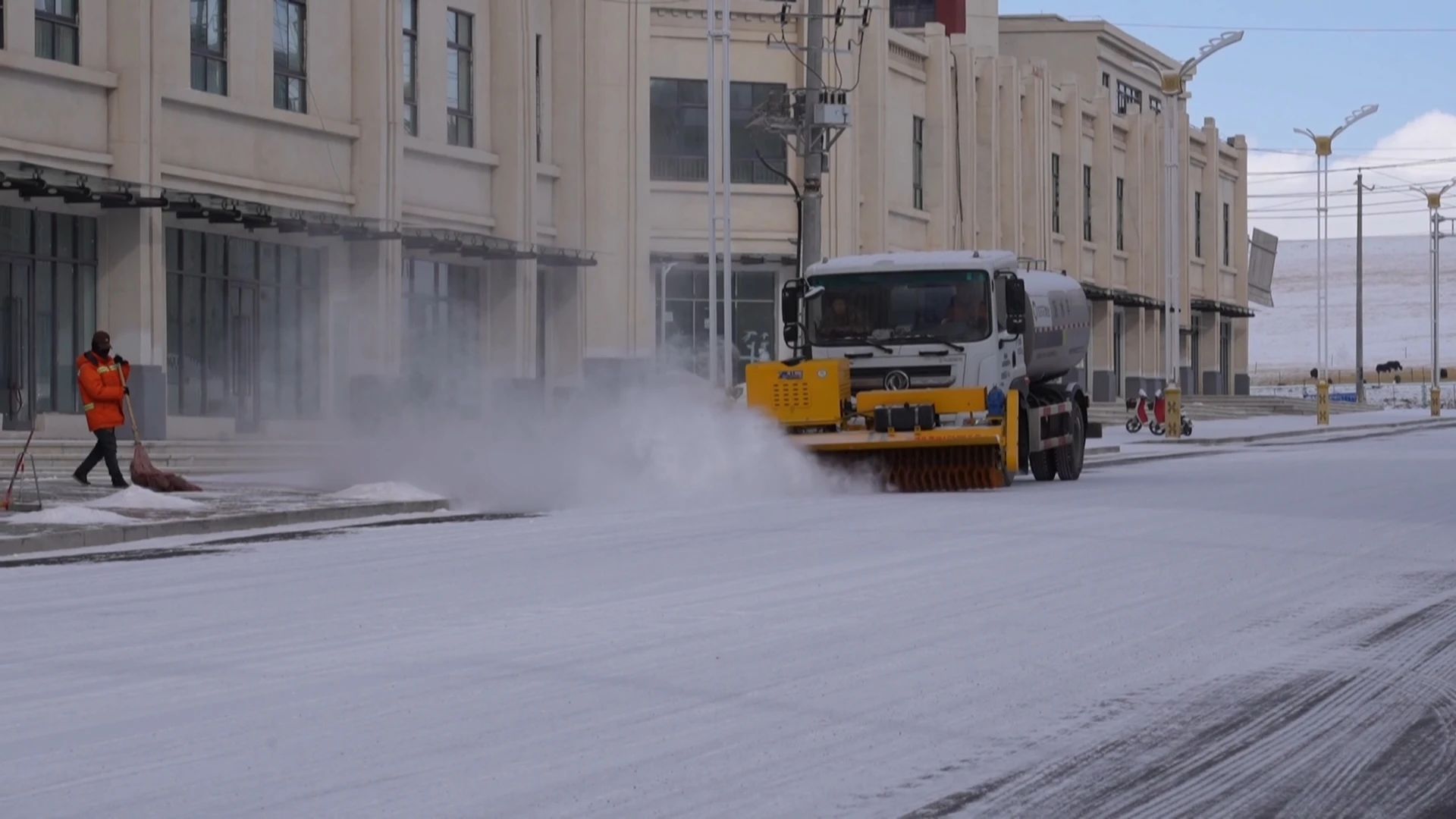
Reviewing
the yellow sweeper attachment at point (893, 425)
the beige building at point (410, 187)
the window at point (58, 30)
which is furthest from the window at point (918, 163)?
the yellow sweeper attachment at point (893, 425)

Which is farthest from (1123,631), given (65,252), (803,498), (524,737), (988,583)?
(65,252)

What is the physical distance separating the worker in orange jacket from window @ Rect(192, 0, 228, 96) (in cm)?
1505

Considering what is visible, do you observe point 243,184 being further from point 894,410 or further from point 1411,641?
point 1411,641

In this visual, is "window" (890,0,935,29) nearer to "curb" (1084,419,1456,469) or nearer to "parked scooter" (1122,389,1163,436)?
"curb" (1084,419,1456,469)

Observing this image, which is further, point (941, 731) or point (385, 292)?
point (385, 292)

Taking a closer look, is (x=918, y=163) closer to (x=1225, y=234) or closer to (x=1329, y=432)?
(x=1329, y=432)

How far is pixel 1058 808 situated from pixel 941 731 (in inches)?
55.9

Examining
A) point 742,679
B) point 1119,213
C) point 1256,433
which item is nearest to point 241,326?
point 1256,433

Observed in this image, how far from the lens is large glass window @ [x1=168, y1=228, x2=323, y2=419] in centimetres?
3834

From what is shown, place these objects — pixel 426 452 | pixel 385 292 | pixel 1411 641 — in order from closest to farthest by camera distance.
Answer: pixel 1411 641 < pixel 426 452 < pixel 385 292

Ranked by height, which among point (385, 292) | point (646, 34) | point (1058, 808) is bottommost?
point (1058, 808)

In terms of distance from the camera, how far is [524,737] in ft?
26.9

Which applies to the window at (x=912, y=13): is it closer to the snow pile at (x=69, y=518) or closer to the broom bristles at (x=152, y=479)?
the broom bristles at (x=152, y=479)

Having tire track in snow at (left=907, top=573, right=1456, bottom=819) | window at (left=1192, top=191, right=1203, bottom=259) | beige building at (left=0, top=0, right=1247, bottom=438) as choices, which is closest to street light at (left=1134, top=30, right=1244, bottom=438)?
beige building at (left=0, top=0, right=1247, bottom=438)
